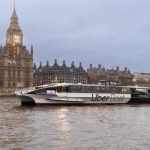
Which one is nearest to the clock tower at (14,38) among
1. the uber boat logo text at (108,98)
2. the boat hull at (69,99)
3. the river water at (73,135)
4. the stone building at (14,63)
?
the stone building at (14,63)

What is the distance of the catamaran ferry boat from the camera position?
68.3 m

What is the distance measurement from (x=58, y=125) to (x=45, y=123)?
2.13 meters

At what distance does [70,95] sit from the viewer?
70250 millimetres

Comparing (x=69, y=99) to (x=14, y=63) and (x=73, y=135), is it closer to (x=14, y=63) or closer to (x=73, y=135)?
(x=73, y=135)

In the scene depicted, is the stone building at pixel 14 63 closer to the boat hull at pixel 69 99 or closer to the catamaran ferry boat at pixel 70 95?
the catamaran ferry boat at pixel 70 95

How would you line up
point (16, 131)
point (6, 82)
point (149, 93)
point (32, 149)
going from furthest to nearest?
point (6, 82)
point (149, 93)
point (16, 131)
point (32, 149)

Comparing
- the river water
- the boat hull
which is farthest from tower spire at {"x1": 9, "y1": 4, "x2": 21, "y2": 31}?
the river water

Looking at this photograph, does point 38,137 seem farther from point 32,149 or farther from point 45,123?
point 45,123

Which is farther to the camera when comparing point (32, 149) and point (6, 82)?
point (6, 82)

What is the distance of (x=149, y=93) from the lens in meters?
92.6

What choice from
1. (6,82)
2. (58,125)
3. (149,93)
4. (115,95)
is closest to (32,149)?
(58,125)

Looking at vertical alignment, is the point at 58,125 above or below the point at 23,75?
below

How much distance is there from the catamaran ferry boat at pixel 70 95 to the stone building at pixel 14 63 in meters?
88.3

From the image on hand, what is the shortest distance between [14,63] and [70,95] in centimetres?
10277
